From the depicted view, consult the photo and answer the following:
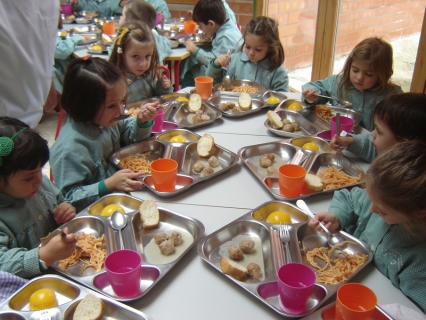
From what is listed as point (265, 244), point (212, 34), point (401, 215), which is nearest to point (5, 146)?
point (265, 244)

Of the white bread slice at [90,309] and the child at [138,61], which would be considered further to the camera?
the child at [138,61]

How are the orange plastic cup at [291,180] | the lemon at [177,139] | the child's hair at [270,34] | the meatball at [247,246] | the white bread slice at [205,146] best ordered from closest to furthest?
the meatball at [247,246]
the orange plastic cup at [291,180]
the white bread slice at [205,146]
the lemon at [177,139]
the child's hair at [270,34]

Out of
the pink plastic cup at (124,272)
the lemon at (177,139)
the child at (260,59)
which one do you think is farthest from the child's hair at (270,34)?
the pink plastic cup at (124,272)

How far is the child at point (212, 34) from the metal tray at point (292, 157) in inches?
73.9

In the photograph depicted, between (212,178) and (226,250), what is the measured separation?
448 mm

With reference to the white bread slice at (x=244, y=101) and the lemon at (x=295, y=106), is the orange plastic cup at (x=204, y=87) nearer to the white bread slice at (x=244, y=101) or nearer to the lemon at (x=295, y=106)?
the white bread slice at (x=244, y=101)

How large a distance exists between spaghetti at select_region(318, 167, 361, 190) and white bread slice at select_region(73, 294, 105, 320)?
3.45ft

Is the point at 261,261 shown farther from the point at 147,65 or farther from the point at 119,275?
the point at 147,65

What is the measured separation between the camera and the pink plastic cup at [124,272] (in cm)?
107

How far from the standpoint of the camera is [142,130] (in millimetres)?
2029

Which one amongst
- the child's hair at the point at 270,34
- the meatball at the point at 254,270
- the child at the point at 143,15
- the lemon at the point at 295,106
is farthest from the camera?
the child at the point at 143,15

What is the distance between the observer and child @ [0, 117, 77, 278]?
1193 millimetres

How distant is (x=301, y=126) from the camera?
230 cm

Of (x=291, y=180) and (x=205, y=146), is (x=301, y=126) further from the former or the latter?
(x=291, y=180)
